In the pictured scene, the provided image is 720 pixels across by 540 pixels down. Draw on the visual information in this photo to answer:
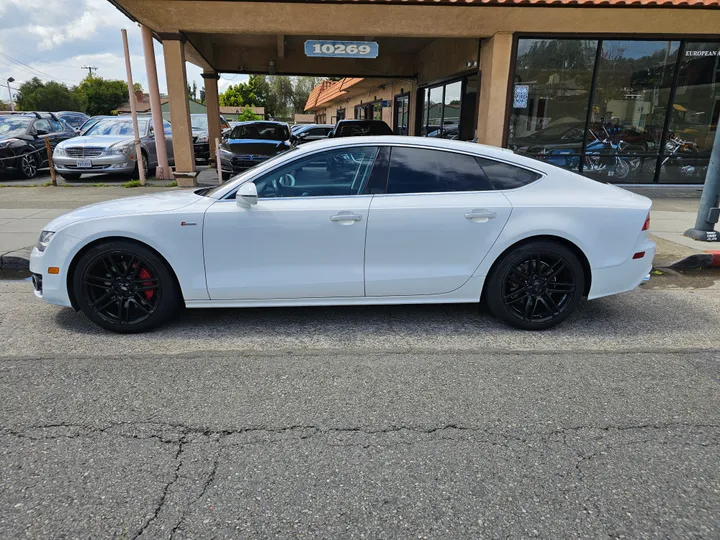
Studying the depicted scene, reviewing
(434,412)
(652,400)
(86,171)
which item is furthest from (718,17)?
(86,171)

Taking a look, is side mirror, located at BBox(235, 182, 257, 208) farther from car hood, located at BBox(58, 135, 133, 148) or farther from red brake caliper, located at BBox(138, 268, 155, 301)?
car hood, located at BBox(58, 135, 133, 148)

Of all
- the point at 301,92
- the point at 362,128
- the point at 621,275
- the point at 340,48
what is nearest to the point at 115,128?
the point at 362,128

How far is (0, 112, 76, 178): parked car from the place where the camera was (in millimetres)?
13109

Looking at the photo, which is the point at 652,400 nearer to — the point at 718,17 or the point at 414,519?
the point at 414,519

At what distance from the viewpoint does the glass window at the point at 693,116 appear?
11172 mm

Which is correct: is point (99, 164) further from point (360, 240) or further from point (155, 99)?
point (360, 240)

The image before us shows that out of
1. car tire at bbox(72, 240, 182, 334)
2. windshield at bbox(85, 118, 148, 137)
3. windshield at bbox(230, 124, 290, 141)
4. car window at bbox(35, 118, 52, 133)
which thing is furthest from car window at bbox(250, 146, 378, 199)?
car window at bbox(35, 118, 52, 133)

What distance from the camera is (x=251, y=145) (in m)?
13.3

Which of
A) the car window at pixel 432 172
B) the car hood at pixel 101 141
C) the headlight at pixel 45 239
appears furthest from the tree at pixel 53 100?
the car window at pixel 432 172

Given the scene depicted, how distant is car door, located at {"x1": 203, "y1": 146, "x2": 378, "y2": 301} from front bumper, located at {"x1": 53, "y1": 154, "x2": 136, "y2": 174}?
961 cm

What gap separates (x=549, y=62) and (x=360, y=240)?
8834 millimetres

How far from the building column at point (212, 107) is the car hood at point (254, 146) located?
401cm

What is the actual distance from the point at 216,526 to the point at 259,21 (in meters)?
9.43

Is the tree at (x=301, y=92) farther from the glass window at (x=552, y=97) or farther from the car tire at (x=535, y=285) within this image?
the car tire at (x=535, y=285)
